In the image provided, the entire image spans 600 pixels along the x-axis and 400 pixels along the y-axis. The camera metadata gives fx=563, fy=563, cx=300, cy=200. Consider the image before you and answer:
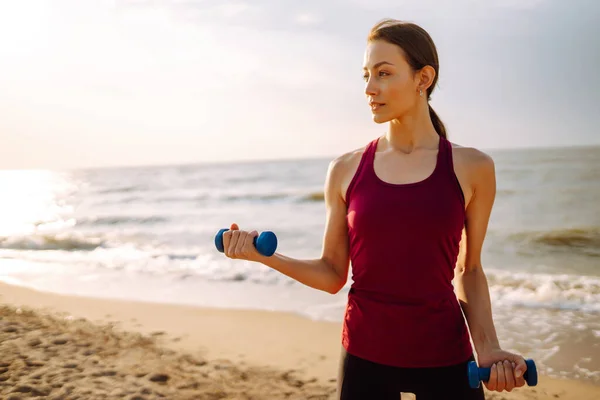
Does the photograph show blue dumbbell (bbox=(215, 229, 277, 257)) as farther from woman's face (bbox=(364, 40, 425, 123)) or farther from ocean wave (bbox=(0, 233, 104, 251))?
ocean wave (bbox=(0, 233, 104, 251))

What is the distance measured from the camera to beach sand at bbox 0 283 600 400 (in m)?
5.11

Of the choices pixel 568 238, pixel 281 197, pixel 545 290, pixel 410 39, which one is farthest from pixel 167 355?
pixel 281 197

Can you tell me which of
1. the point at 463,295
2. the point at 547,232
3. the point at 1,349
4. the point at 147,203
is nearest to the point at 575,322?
the point at 463,295

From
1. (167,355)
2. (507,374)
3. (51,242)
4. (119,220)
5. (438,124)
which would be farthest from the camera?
(119,220)

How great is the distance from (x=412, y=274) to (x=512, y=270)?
1017 cm

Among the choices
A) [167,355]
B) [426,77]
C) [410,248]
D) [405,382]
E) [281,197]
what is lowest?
[167,355]

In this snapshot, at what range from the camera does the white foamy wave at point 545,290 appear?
8281 mm

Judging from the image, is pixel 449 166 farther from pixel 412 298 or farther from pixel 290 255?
pixel 290 255

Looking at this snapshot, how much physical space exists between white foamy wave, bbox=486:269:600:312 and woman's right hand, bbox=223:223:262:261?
7128 millimetres

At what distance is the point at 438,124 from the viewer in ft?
7.80

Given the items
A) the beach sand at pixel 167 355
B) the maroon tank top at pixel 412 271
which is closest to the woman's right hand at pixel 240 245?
the maroon tank top at pixel 412 271

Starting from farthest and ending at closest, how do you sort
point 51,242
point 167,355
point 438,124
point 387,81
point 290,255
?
point 51,242 < point 290,255 < point 167,355 < point 438,124 < point 387,81

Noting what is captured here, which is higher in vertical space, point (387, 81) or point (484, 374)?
point (387, 81)

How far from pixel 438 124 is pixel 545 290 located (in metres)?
7.72
